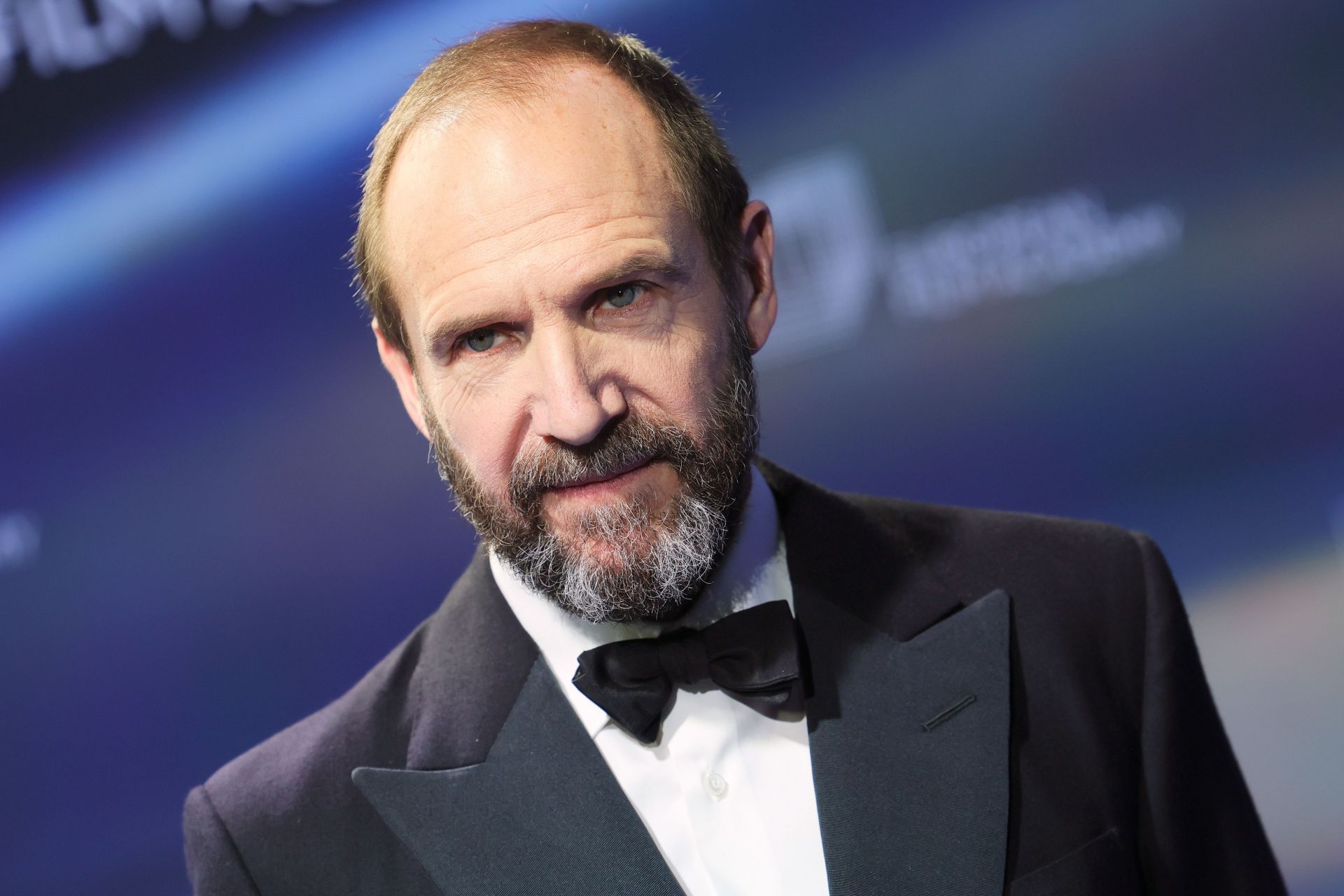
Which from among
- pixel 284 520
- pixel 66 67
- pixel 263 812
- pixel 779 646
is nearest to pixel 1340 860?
pixel 779 646

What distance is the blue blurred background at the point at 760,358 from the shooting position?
2918mm

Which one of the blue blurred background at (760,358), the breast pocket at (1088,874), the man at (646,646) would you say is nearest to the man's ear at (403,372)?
the man at (646,646)

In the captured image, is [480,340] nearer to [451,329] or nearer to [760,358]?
[451,329]

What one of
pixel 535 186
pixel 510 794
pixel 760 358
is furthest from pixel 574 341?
pixel 760 358

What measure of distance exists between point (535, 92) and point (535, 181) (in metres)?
0.14

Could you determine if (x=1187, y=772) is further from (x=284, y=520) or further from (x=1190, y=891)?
(x=284, y=520)

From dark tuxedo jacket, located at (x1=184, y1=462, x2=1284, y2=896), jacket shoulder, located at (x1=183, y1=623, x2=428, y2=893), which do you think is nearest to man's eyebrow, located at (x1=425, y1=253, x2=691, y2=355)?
dark tuxedo jacket, located at (x1=184, y1=462, x2=1284, y2=896)

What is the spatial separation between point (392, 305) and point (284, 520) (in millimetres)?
1466

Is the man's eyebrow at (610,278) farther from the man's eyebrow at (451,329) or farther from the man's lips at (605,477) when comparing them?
the man's lips at (605,477)

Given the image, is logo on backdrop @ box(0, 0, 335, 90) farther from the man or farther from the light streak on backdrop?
the man

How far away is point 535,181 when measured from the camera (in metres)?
Answer: 1.52

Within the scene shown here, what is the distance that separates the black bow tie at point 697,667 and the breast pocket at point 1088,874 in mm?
382

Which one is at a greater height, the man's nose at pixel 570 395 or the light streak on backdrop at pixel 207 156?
the light streak on backdrop at pixel 207 156

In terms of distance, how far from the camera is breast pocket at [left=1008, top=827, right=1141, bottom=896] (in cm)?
160
